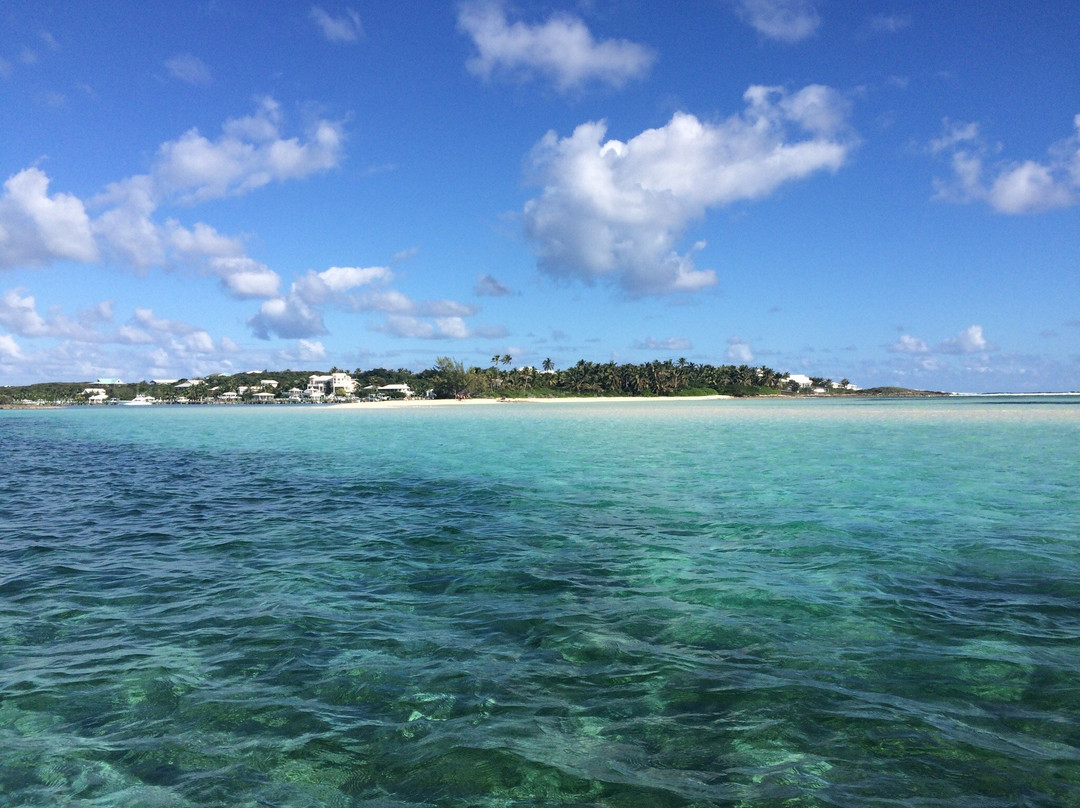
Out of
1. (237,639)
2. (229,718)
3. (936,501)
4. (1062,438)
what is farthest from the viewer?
(1062,438)

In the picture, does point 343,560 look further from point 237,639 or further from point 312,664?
point 312,664

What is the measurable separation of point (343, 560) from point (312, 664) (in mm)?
5689

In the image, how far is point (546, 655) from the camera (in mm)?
8258

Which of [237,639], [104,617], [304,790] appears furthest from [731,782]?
[104,617]

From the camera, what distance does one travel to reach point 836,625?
930 cm

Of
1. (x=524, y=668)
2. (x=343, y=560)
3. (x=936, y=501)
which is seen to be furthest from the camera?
(x=936, y=501)

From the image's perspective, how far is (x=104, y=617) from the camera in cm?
997

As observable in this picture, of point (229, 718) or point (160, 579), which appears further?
point (160, 579)

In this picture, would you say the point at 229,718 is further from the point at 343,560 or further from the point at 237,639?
the point at 343,560

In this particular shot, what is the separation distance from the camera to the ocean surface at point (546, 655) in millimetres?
5566

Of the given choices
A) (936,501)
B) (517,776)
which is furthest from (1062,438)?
(517,776)

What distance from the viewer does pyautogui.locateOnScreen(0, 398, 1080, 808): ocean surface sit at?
5.57 metres

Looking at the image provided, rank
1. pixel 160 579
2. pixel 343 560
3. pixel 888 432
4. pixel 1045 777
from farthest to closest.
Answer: pixel 888 432, pixel 343 560, pixel 160 579, pixel 1045 777

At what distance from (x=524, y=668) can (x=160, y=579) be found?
27.7ft
